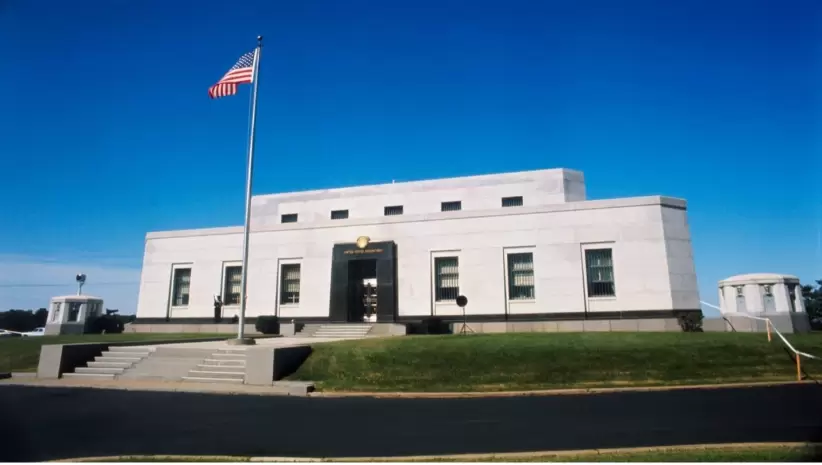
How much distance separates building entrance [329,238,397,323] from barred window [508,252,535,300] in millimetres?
7444

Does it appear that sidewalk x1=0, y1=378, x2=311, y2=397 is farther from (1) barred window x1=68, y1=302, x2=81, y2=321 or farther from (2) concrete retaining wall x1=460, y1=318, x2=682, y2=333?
(1) barred window x1=68, y1=302, x2=81, y2=321

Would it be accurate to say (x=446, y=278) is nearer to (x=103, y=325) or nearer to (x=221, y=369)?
(x=221, y=369)

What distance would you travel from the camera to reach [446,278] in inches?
1211

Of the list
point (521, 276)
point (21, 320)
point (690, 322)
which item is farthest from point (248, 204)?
point (21, 320)

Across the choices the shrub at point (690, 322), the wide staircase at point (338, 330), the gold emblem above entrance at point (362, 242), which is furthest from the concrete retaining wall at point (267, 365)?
the shrub at point (690, 322)

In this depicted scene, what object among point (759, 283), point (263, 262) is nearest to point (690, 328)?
point (759, 283)

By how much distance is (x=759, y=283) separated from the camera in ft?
92.2

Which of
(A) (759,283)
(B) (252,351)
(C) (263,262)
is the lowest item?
(B) (252,351)

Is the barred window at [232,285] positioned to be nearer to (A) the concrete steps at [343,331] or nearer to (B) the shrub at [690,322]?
(A) the concrete steps at [343,331]

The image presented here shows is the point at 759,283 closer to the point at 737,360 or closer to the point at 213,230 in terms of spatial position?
the point at 737,360

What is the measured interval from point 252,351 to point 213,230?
70.8 feet

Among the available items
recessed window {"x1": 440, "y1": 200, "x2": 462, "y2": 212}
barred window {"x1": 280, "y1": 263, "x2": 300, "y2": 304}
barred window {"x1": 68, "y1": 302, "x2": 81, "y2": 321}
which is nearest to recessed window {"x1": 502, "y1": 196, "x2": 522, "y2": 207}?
recessed window {"x1": 440, "y1": 200, "x2": 462, "y2": 212}

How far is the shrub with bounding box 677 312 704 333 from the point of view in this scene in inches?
974

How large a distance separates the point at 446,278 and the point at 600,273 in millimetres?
9258
